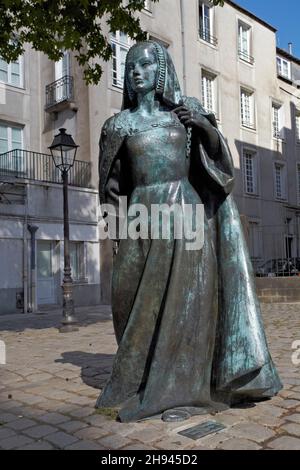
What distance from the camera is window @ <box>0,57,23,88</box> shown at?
18.0 metres

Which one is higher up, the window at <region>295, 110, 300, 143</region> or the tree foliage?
the window at <region>295, 110, 300, 143</region>

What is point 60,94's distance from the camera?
1964 centimetres

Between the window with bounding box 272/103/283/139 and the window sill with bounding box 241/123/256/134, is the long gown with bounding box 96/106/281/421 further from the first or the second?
the window with bounding box 272/103/283/139

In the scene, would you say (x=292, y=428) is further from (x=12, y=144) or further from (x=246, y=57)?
(x=246, y=57)

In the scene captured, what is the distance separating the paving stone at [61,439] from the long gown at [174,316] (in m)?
0.36

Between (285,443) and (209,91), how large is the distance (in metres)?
23.4

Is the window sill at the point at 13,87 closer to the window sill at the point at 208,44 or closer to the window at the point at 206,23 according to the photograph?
the window sill at the point at 208,44

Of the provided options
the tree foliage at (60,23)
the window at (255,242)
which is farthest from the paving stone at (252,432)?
the window at (255,242)

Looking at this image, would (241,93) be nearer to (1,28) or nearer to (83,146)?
(83,146)

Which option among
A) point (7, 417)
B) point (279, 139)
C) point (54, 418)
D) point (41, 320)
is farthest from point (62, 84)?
→ point (54, 418)

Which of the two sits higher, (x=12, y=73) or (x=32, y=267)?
(x=12, y=73)

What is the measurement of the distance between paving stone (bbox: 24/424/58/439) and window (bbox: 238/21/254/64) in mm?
25891

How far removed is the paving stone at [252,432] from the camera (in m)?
3.23

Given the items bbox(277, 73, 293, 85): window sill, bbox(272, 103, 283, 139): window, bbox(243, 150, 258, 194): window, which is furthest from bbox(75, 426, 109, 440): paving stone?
bbox(277, 73, 293, 85): window sill
